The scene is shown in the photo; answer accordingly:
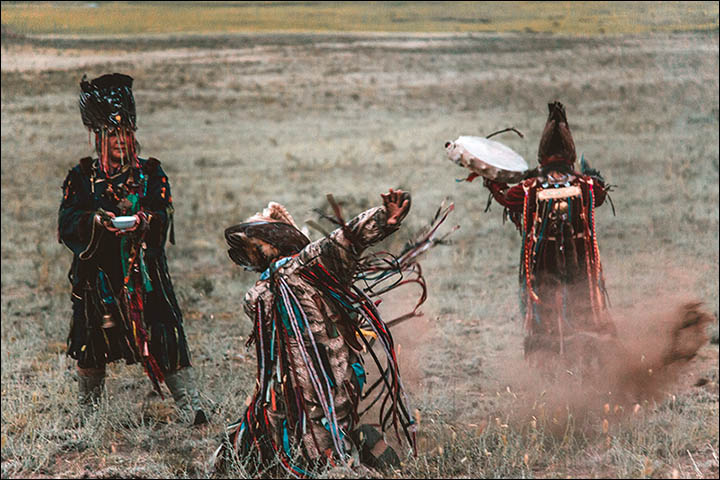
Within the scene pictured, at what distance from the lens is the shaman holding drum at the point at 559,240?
19.6 ft

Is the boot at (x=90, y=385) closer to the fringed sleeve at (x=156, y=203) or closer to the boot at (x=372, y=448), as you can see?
the fringed sleeve at (x=156, y=203)

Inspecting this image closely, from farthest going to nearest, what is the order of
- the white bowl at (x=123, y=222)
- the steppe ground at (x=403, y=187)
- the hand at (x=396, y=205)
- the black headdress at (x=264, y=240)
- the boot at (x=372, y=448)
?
the steppe ground at (x=403, y=187)
the white bowl at (x=123, y=222)
the boot at (x=372, y=448)
the black headdress at (x=264, y=240)
the hand at (x=396, y=205)

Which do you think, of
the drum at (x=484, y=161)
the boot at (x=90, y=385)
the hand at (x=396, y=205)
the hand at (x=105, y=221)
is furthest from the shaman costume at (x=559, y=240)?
the boot at (x=90, y=385)

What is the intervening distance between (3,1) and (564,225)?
1058 inches

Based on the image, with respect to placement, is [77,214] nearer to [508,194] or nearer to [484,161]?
[484,161]

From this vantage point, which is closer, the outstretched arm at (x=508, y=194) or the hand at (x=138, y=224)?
the hand at (x=138, y=224)

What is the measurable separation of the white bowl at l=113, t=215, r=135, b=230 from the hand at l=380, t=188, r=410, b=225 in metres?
2.05

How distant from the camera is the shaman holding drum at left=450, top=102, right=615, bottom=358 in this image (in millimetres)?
5969

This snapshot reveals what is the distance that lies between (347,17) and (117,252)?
29.0m

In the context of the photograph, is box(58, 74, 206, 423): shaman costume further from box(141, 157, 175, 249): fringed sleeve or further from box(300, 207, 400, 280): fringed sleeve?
box(300, 207, 400, 280): fringed sleeve

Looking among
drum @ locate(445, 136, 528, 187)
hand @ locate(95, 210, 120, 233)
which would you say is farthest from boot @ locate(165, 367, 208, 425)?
drum @ locate(445, 136, 528, 187)

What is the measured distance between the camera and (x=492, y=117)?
73.4ft

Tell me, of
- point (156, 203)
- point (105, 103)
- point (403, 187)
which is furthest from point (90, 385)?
point (403, 187)

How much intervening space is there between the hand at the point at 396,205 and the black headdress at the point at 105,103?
2.28m
